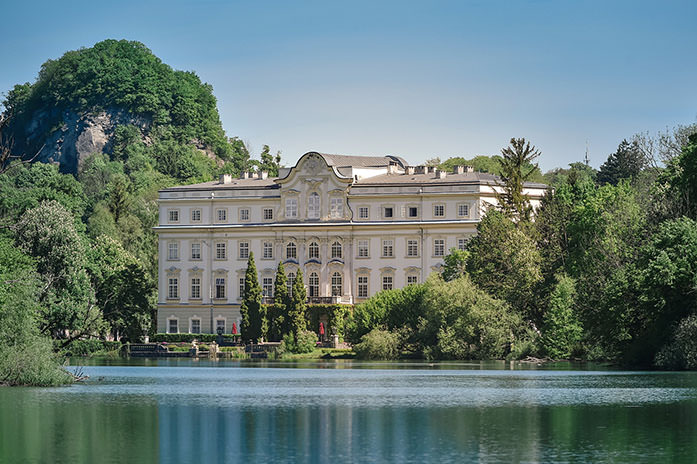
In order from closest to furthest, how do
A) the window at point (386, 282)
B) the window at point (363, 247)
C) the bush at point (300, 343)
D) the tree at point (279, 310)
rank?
the bush at point (300, 343)
the tree at point (279, 310)
the window at point (386, 282)
the window at point (363, 247)

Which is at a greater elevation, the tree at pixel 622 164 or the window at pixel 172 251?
the tree at pixel 622 164

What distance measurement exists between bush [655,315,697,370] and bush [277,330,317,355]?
38814 millimetres

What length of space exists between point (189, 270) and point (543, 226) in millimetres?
35761

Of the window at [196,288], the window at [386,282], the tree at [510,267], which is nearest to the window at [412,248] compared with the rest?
the window at [386,282]

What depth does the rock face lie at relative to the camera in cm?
16038

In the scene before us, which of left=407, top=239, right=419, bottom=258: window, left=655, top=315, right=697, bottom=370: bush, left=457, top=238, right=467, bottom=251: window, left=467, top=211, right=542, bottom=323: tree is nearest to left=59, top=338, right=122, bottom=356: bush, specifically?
left=467, top=211, right=542, bottom=323: tree

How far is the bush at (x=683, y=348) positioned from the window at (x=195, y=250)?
187ft

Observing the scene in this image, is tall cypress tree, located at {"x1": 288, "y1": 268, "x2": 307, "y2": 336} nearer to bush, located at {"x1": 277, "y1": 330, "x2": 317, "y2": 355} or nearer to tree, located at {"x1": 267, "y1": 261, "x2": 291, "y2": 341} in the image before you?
tree, located at {"x1": 267, "y1": 261, "x2": 291, "y2": 341}

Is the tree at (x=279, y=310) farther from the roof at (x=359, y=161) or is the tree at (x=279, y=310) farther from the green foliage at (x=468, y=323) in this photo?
the green foliage at (x=468, y=323)

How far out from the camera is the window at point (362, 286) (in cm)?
10081

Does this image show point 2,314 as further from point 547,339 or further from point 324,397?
point 547,339

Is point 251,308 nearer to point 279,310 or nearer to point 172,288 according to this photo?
point 279,310

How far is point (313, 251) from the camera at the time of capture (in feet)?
335

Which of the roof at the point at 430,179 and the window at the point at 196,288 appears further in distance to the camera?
the window at the point at 196,288
